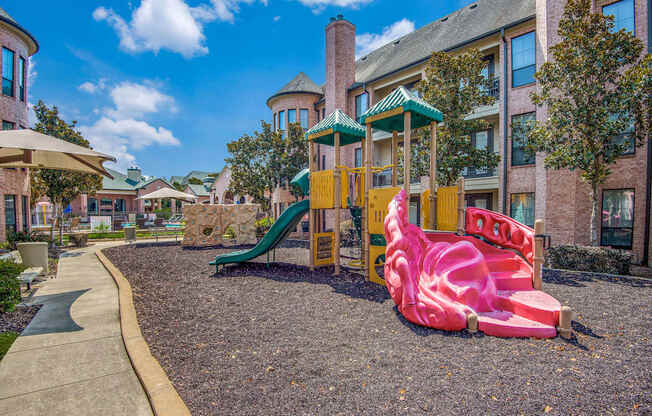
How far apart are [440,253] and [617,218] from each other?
1038 cm

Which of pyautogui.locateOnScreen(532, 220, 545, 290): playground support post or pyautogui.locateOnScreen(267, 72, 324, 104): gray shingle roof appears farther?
pyautogui.locateOnScreen(267, 72, 324, 104): gray shingle roof

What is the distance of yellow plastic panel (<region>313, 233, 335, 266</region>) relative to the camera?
984 cm

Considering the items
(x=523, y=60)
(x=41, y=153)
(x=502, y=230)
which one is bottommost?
(x=502, y=230)

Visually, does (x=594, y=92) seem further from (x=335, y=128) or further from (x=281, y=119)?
(x=281, y=119)

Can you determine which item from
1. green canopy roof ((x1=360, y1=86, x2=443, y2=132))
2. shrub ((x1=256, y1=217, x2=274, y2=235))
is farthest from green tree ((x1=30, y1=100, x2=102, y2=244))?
green canopy roof ((x1=360, y1=86, x2=443, y2=132))

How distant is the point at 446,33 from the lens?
1844 cm

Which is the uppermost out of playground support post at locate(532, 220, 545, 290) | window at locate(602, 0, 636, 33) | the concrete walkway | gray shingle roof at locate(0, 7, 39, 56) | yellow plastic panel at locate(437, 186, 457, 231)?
gray shingle roof at locate(0, 7, 39, 56)

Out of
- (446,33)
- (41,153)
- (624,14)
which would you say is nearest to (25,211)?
(41,153)

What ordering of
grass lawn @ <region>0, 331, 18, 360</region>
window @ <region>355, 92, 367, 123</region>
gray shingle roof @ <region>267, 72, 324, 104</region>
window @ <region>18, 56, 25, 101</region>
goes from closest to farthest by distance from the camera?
grass lawn @ <region>0, 331, 18, 360</region>, window @ <region>18, 56, 25, 101</region>, window @ <region>355, 92, 367, 123</region>, gray shingle roof @ <region>267, 72, 324, 104</region>

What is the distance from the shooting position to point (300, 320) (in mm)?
5062

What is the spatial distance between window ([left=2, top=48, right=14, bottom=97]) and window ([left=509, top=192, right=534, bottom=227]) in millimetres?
24461

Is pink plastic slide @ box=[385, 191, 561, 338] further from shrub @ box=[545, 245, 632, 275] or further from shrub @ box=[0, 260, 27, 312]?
shrub @ box=[0, 260, 27, 312]

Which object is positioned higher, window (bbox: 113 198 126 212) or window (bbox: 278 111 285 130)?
window (bbox: 278 111 285 130)

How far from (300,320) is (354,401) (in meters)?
2.31
